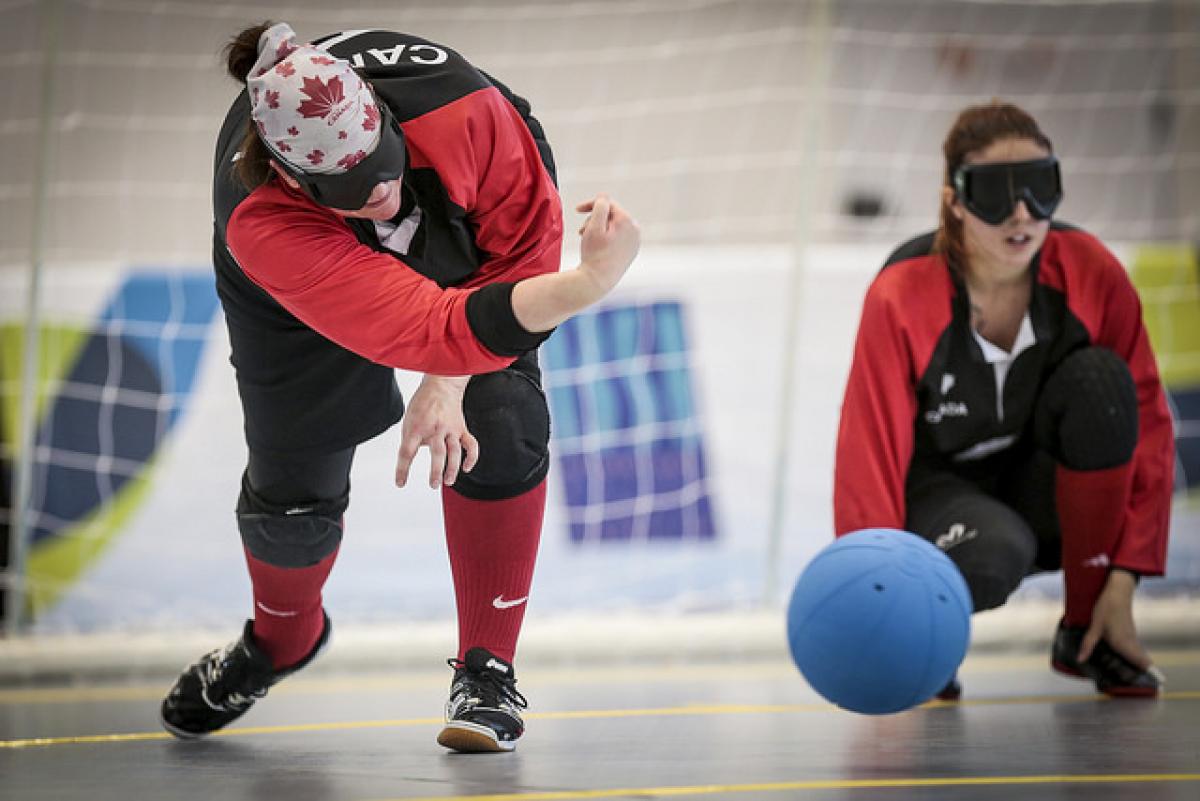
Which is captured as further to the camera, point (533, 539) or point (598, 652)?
point (598, 652)

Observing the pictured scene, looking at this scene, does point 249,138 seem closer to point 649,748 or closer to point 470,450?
point 470,450

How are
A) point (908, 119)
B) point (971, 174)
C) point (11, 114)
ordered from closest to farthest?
point (971, 174)
point (11, 114)
point (908, 119)

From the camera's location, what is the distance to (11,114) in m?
6.41

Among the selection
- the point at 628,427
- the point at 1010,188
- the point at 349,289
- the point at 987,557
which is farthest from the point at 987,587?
the point at 628,427

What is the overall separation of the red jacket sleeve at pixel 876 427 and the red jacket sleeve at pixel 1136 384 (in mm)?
370

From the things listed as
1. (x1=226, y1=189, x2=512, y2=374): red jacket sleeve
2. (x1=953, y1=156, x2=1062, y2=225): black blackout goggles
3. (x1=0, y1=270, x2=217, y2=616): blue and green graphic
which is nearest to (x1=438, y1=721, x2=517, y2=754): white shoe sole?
(x1=226, y1=189, x2=512, y2=374): red jacket sleeve

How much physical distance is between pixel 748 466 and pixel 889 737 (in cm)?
268

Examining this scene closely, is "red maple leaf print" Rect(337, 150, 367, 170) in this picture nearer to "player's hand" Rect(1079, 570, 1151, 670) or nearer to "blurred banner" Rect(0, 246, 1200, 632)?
"player's hand" Rect(1079, 570, 1151, 670)

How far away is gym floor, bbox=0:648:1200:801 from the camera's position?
6.22ft

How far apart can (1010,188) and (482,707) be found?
1.30 meters

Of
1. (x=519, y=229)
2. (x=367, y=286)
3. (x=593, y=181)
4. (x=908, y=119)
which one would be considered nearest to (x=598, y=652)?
(x=519, y=229)

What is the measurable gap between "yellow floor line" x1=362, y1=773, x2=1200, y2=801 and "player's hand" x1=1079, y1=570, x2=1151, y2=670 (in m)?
0.92

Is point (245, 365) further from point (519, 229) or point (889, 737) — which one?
point (889, 737)

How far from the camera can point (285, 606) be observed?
8.48 feet
